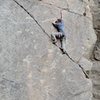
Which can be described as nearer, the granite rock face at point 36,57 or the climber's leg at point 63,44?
the granite rock face at point 36,57

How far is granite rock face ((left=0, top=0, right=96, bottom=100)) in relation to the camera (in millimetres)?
2400

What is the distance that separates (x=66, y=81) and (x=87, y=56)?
477 mm

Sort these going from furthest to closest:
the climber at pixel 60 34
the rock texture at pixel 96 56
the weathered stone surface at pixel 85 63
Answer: the rock texture at pixel 96 56 < the weathered stone surface at pixel 85 63 < the climber at pixel 60 34

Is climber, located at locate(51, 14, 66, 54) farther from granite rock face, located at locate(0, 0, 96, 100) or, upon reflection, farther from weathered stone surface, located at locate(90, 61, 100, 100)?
weathered stone surface, located at locate(90, 61, 100, 100)

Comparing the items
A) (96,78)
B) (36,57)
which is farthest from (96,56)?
(36,57)

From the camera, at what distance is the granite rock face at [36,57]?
2400 mm

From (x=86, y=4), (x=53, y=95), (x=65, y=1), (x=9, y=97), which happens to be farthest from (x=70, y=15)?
(x=9, y=97)

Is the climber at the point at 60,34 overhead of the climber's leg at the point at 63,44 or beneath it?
overhead

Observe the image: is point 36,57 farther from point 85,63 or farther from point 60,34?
point 85,63

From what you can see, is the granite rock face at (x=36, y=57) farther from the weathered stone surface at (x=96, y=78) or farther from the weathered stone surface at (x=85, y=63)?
the weathered stone surface at (x=96, y=78)

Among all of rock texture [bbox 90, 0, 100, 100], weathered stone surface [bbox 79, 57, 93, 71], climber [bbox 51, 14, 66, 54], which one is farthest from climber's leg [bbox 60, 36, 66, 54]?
rock texture [bbox 90, 0, 100, 100]

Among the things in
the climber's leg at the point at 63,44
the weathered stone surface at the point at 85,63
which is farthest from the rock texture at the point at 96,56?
the climber's leg at the point at 63,44

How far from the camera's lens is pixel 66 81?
2.60 meters

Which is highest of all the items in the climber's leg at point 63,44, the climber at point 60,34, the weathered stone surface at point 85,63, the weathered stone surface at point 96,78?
the climber at point 60,34
